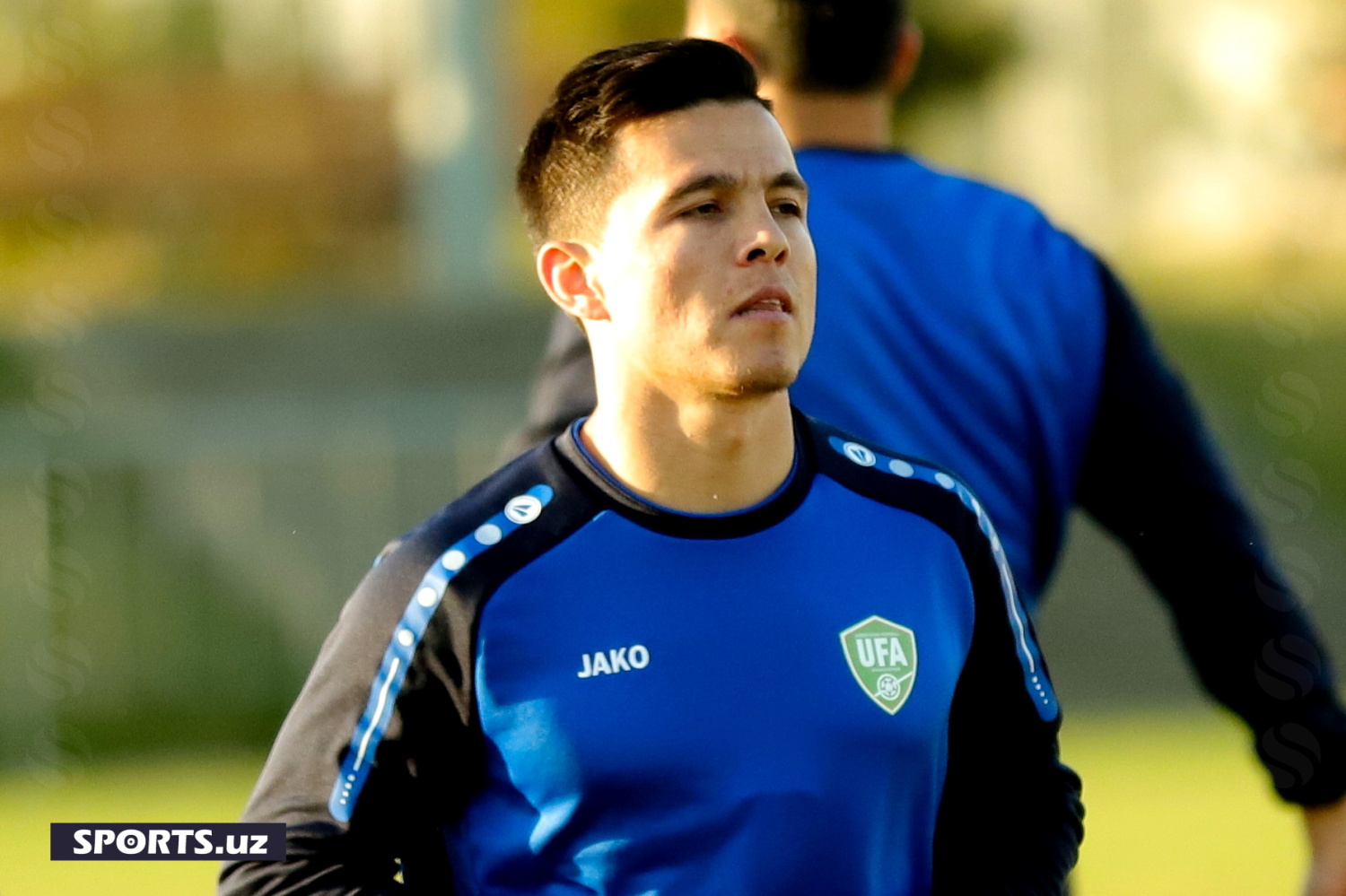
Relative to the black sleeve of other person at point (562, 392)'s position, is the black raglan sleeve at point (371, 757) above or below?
below

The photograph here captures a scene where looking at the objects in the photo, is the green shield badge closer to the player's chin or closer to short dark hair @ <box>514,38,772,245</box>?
the player's chin

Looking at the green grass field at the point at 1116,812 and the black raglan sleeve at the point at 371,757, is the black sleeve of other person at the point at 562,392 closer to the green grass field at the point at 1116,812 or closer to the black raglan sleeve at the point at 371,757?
the black raglan sleeve at the point at 371,757

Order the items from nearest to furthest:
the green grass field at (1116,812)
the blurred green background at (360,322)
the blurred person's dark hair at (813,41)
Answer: the blurred person's dark hair at (813,41), the green grass field at (1116,812), the blurred green background at (360,322)

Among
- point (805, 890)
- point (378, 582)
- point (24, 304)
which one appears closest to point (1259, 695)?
point (805, 890)

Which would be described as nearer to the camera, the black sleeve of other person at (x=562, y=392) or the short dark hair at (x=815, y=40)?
the black sleeve of other person at (x=562, y=392)

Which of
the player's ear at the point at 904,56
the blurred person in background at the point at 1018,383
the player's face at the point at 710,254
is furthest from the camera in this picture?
the player's ear at the point at 904,56

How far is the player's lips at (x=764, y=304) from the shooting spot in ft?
7.97

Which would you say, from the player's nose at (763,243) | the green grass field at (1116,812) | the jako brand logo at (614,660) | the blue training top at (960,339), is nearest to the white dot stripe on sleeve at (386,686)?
the jako brand logo at (614,660)

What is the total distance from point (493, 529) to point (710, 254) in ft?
1.36

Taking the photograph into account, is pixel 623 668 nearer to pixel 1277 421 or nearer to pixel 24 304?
pixel 1277 421

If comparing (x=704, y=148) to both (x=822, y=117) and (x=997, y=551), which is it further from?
(x=822, y=117)

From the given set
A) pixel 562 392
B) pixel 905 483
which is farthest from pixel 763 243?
pixel 562 392

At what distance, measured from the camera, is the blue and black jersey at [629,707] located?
233cm

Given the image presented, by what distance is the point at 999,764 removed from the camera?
2.57 meters
